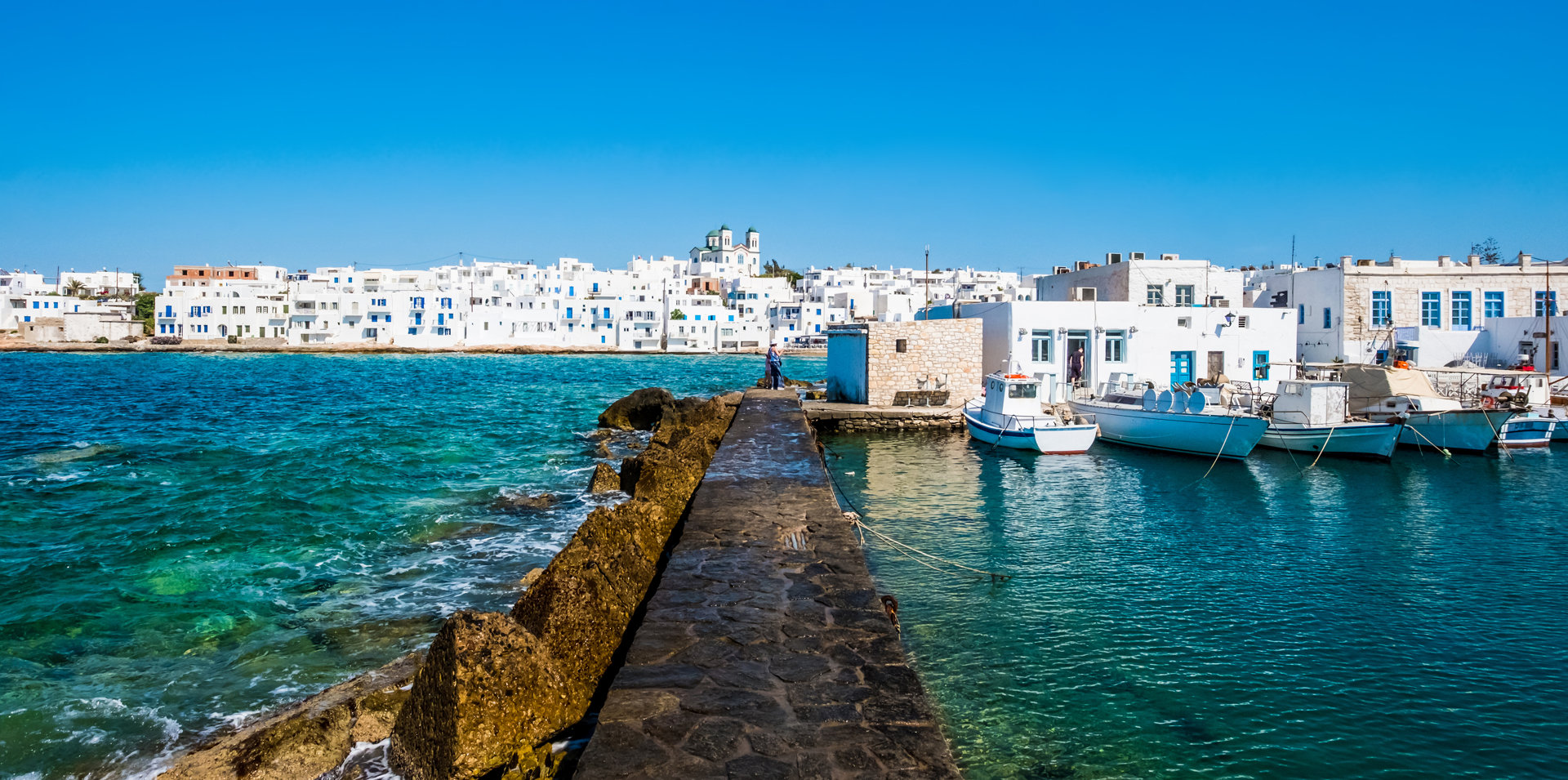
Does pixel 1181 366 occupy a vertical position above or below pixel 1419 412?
above

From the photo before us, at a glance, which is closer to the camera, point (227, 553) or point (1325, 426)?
point (227, 553)

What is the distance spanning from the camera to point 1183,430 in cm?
2177

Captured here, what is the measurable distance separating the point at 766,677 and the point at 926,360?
72.5 feet

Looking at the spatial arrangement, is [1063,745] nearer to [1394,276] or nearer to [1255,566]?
[1255,566]

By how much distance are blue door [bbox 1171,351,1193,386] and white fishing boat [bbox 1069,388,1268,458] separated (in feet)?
17.0

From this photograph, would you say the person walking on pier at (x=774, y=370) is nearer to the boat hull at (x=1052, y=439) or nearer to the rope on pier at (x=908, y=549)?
the boat hull at (x=1052, y=439)

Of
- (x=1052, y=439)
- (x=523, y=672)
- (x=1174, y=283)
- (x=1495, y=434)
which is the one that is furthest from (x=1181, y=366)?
(x=523, y=672)

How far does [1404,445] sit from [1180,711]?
824 inches

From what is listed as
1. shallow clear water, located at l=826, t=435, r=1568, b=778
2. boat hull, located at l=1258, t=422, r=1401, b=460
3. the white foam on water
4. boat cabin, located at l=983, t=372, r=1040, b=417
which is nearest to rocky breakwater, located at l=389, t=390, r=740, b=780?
the white foam on water

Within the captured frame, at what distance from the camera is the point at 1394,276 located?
3600 centimetres

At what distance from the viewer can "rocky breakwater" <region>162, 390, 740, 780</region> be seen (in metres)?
5.20

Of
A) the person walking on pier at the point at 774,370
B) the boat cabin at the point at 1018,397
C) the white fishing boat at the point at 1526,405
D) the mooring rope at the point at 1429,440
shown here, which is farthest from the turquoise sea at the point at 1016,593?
the person walking on pier at the point at 774,370

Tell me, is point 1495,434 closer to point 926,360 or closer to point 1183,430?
point 1183,430

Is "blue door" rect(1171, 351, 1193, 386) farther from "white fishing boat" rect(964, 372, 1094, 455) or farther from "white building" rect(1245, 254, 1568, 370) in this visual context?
"white building" rect(1245, 254, 1568, 370)
